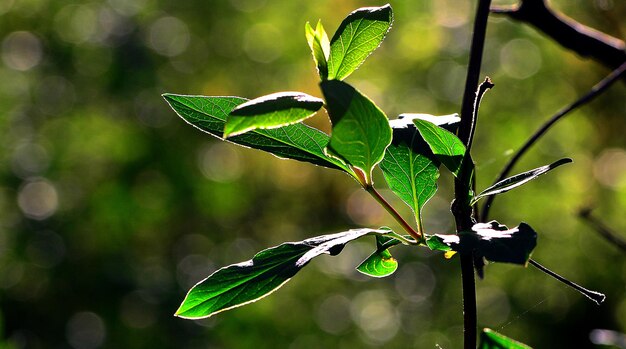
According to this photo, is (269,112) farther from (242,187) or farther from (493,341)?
(242,187)

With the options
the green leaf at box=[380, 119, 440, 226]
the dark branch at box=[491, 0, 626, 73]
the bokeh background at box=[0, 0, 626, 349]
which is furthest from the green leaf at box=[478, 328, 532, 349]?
the bokeh background at box=[0, 0, 626, 349]

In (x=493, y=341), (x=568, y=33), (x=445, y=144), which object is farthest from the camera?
(x=568, y=33)

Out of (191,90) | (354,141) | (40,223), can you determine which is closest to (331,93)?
(354,141)

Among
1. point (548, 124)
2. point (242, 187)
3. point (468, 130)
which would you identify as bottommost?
point (242, 187)

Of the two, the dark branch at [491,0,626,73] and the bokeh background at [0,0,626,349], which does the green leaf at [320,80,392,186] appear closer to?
the dark branch at [491,0,626,73]

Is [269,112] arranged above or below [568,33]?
above

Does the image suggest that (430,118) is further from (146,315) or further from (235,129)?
(146,315)

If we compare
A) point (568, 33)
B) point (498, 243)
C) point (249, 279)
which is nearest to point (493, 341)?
point (498, 243)
